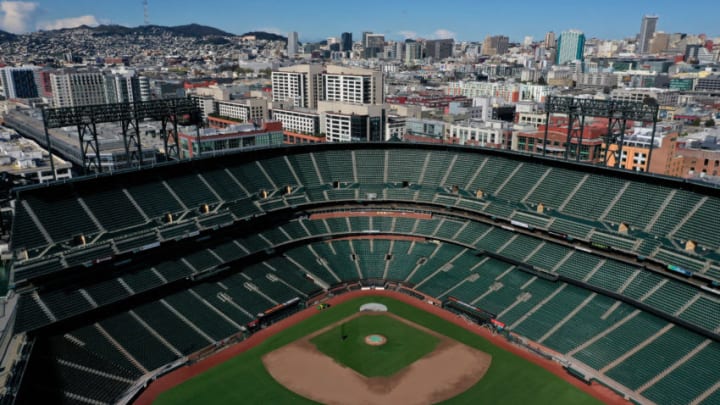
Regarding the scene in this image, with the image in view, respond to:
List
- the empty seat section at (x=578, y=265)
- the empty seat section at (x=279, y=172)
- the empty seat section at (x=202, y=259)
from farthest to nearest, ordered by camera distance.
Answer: the empty seat section at (x=279, y=172), the empty seat section at (x=202, y=259), the empty seat section at (x=578, y=265)

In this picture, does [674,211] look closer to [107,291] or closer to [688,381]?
[688,381]

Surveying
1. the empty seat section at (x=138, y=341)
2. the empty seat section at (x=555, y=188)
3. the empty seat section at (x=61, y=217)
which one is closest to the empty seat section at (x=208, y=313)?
the empty seat section at (x=138, y=341)

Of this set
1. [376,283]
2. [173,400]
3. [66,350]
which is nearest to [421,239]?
[376,283]

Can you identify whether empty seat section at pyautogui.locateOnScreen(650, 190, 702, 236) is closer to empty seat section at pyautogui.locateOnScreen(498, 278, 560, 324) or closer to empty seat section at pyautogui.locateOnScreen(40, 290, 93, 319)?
empty seat section at pyautogui.locateOnScreen(498, 278, 560, 324)

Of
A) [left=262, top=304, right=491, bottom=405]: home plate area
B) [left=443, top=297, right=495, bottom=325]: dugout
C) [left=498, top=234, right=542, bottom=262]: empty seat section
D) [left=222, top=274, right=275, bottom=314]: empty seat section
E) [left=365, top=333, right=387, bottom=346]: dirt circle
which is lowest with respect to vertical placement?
[left=262, top=304, right=491, bottom=405]: home plate area

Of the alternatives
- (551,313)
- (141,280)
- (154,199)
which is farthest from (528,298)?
(154,199)

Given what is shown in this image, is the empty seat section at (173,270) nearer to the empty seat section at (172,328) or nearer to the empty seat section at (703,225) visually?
the empty seat section at (172,328)

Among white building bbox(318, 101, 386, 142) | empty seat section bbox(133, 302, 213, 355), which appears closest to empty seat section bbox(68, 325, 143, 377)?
empty seat section bbox(133, 302, 213, 355)
